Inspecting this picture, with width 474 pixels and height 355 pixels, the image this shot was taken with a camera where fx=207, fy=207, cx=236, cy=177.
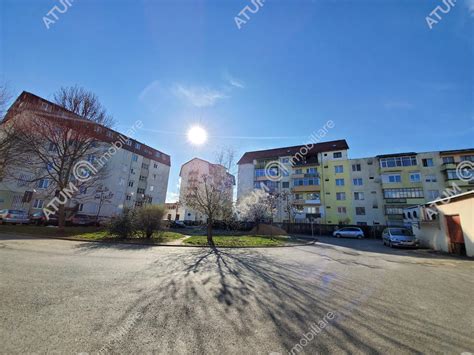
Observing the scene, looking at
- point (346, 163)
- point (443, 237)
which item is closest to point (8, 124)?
point (443, 237)

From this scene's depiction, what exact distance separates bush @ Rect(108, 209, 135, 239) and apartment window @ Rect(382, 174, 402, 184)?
4208 cm

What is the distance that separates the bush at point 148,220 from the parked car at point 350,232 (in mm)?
26264

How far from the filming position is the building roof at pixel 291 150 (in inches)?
1788

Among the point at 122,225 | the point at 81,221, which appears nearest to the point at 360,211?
the point at 122,225

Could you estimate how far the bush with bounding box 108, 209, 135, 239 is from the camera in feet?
50.5

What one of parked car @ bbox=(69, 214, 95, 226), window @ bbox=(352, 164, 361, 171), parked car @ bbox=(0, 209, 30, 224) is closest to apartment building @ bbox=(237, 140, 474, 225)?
window @ bbox=(352, 164, 361, 171)

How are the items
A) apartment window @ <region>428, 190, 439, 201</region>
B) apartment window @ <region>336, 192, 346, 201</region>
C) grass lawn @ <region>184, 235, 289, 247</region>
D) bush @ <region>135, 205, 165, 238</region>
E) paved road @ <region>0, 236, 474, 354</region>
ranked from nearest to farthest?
paved road @ <region>0, 236, 474, 354</region> → grass lawn @ <region>184, 235, 289, 247</region> → bush @ <region>135, 205, 165, 238</region> → apartment window @ <region>428, 190, 439, 201</region> → apartment window @ <region>336, 192, 346, 201</region>

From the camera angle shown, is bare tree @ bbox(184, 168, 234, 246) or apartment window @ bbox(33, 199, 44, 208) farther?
apartment window @ bbox(33, 199, 44, 208)

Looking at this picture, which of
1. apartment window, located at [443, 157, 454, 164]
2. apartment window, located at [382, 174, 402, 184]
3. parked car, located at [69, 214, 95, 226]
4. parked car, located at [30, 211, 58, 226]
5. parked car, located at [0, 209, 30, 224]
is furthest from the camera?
apartment window, located at [382, 174, 402, 184]

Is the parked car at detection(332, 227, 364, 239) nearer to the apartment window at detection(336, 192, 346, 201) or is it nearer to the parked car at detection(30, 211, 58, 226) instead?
the apartment window at detection(336, 192, 346, 201)

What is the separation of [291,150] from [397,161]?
20890 mm

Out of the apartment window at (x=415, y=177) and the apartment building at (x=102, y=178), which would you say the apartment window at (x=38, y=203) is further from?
the apartment window at (x=415, y=177)

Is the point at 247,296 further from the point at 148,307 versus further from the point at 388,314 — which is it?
the point at 388,314

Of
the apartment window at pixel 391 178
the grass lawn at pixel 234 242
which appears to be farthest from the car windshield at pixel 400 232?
the apartment window at pixel 391 178
